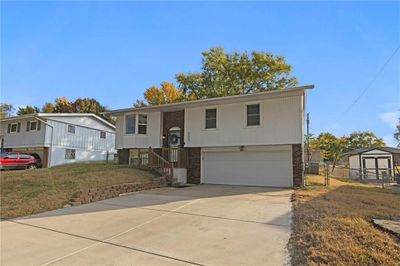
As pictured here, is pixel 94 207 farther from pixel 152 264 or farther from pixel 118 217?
pixel 152 264

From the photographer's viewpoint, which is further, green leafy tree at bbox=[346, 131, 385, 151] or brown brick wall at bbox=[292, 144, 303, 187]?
green leafy tree at bbox=[346, 131, 385, 151]

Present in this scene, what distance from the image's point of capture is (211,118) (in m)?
14.9

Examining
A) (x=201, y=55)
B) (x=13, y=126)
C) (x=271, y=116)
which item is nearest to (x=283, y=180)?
(x=271, y=116)

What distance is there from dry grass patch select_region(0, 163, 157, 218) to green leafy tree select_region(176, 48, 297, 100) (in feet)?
55.9

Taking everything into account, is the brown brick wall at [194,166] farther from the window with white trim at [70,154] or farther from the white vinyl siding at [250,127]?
the window with white trim at [70,154]

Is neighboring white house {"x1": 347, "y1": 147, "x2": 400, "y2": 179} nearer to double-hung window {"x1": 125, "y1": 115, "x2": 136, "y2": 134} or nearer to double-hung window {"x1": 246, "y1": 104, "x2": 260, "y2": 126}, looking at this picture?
double-hung window {"x1": 246, "y1": 104, "x2": 260, "y2": 126}

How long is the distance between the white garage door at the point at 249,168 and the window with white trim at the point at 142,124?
4.55 meters

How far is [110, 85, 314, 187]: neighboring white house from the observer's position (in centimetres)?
1273

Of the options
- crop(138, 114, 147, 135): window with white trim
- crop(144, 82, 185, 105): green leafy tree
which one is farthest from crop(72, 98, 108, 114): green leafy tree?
crop(138, 114, 147, 135): window with white trim

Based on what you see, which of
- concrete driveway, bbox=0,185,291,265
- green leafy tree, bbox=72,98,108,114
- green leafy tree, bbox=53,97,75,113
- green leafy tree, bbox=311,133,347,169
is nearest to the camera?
concrete driveway, bbox=0,185,291,265

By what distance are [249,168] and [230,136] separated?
1.98m

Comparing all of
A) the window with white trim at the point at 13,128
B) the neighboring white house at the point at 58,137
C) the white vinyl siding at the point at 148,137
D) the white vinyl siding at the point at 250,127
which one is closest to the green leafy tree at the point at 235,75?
the neighboring white house at the point at 58,137

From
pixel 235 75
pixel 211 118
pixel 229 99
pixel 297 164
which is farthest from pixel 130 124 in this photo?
pixel 235 75

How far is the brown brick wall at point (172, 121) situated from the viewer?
15945 mm
